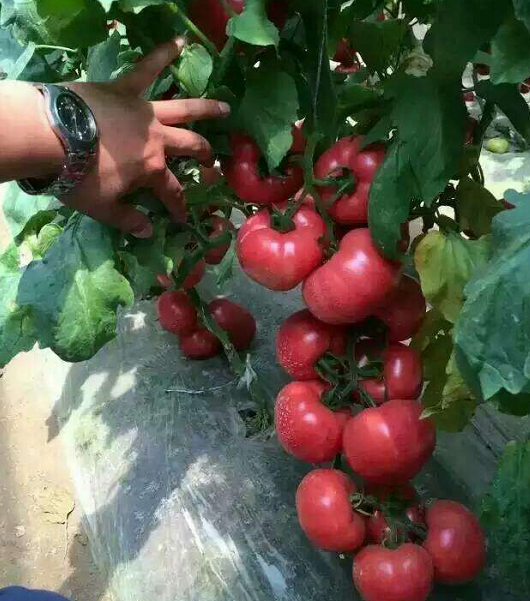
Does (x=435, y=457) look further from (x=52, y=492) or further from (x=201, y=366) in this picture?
(x=52, y=492)

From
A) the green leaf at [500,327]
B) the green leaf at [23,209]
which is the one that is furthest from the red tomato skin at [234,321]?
the green leaf at [500,327]

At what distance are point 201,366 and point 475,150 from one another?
0.70 meters

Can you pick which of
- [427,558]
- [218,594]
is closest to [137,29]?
[427,558]

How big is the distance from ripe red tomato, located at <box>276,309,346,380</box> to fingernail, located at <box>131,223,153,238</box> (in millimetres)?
181

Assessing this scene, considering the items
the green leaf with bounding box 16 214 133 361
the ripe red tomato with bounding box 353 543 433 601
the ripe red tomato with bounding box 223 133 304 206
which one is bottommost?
the ripe red tomato with bounding box 353 543 433 601

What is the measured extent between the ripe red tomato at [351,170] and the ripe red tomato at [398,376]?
151 mm

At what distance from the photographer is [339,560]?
0.86 metres

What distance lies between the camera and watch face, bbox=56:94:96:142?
0.53 metres

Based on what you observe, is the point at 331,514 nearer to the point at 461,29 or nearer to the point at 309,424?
the point at 309,424

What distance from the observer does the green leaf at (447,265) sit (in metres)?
0.58

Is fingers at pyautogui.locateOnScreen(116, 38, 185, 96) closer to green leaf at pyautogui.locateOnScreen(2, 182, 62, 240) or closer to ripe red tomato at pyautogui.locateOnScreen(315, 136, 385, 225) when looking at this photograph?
ripe red tomato at pyautogui.locateOnScreen(315, 136, 385, 225)

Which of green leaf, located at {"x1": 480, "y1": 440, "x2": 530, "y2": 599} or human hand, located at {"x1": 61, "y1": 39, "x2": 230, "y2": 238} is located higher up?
human hand, located at {"x1": 61, "y1": 39, "x2": 230, "y2": 238}

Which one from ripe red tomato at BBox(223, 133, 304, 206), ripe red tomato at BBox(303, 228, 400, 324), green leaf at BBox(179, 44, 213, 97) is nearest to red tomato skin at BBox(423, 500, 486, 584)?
ripe red tomato at BBox(303, 228, 400, 324)

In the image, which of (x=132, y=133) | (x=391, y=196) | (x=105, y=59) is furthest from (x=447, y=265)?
(x=105, y=59)
